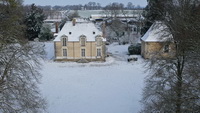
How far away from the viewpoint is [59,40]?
2986 cm

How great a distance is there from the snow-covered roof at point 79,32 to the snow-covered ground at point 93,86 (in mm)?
3552

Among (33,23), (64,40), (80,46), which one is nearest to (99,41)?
(80,46)

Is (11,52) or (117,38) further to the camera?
(117,38)

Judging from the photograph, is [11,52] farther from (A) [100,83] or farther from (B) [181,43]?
(A) [100,83]

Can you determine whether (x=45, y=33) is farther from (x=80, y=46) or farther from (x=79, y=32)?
(x=80, y=46)

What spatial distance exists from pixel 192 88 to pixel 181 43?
13.7ft

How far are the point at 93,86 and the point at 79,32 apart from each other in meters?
12.0

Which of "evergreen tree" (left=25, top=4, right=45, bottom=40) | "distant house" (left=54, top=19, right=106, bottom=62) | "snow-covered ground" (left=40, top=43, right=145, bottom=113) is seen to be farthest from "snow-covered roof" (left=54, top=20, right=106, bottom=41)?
"evergreen tree" (left=25, top=4, right=45, bottom=40)

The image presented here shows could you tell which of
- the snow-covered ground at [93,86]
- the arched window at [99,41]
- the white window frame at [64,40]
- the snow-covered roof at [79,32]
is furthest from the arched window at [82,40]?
the snow-covered ground at [93,86]

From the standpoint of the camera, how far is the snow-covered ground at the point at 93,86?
16.0m

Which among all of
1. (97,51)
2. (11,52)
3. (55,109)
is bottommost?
(55,109)

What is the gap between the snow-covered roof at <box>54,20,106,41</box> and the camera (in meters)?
29.9

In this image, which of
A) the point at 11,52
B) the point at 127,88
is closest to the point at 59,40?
the point at 127,88

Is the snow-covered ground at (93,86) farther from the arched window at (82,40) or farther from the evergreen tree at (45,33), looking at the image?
the evergreen tree at (45,33)
